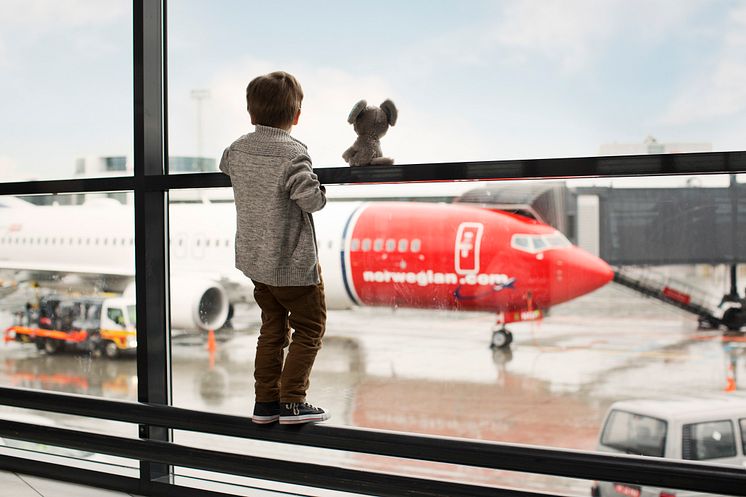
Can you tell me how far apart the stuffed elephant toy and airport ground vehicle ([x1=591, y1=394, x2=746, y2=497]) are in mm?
2604

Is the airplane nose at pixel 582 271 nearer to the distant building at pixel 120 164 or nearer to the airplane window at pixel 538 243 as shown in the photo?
the airplane window at pixel 538 243

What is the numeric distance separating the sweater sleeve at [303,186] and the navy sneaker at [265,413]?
1.57ft

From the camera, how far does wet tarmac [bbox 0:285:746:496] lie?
717cm

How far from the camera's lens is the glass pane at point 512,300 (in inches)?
172

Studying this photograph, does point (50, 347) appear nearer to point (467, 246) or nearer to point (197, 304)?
point (197, 304)

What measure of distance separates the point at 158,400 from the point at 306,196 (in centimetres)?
91

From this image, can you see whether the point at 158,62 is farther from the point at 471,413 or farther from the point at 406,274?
the point at 471,413

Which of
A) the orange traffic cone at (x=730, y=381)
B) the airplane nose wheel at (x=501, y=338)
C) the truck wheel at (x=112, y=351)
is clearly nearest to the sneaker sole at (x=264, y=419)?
the truck wheel at (x=112, y=351)

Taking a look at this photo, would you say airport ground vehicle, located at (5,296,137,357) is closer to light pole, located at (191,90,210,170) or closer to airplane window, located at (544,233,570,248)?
light pole, located at (191,90,210,170)

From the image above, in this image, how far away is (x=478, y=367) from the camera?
11.3m

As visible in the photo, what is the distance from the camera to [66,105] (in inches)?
163

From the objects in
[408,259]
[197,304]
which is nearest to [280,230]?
[197,304]

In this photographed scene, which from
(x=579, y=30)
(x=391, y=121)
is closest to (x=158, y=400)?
(x=391, y=121)

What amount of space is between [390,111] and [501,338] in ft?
28.5
